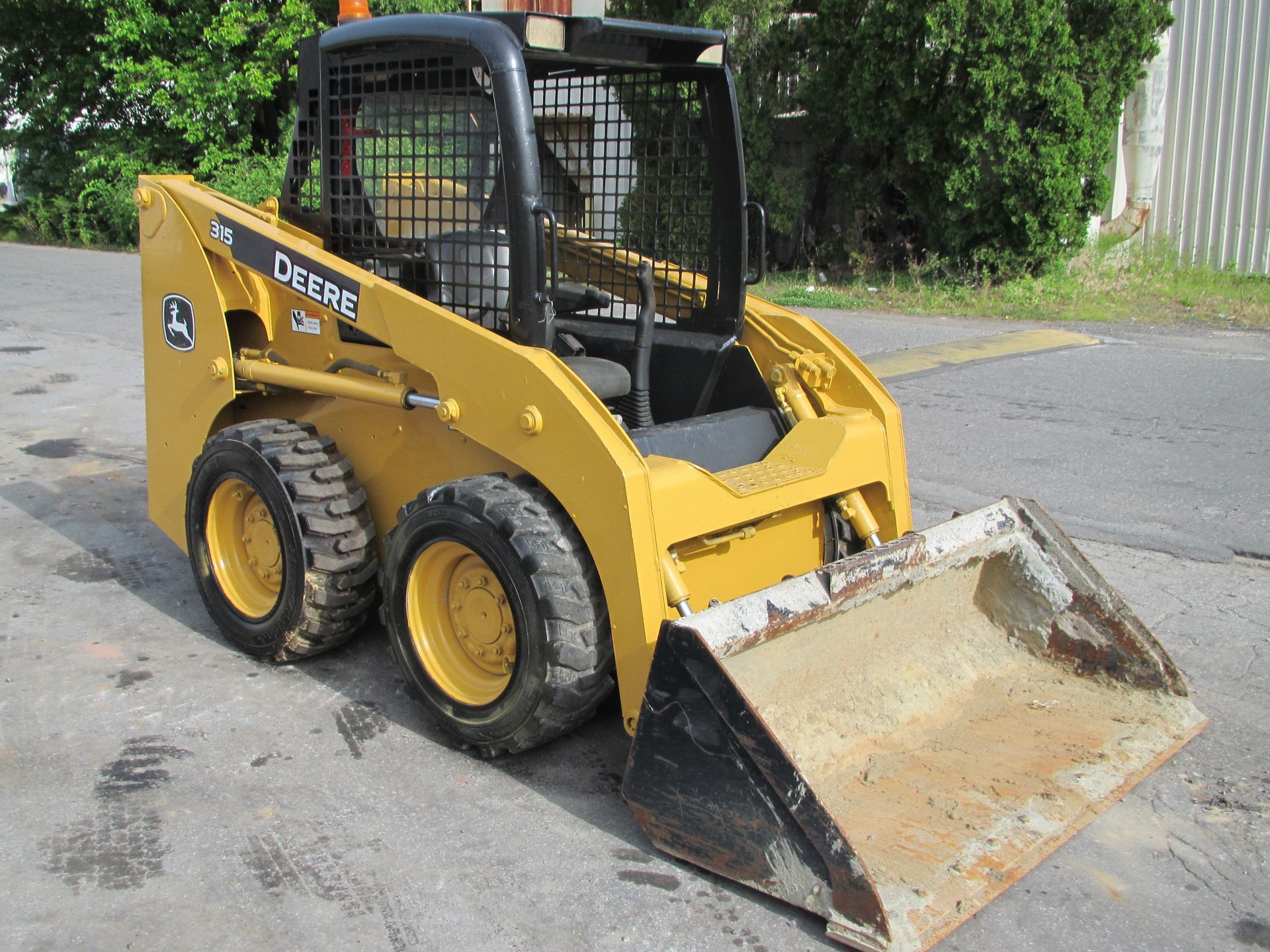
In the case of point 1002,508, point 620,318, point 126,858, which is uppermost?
point 620,318

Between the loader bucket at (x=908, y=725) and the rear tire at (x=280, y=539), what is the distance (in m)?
1.47

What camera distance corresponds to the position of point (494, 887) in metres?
3.00

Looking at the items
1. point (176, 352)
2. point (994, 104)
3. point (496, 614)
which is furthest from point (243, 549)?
point (994, 104)

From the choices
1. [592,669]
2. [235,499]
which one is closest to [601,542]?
[592,669]

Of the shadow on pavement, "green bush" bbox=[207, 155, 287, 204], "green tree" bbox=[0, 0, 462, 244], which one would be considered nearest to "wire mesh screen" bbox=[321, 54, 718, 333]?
the shadow on pavement

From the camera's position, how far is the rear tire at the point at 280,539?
13.3 feet

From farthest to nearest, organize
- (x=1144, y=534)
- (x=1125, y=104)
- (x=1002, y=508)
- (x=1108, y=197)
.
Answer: (x=1125, y=104) < (x=1108, y=197) < (x=1144, y=534) < (x=1002, y=508)

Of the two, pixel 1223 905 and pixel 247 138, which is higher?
pixel 247 138

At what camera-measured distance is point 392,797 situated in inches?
136

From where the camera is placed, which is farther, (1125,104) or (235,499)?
(1125,104)

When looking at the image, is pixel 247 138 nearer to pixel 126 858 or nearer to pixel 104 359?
pixel 104 359

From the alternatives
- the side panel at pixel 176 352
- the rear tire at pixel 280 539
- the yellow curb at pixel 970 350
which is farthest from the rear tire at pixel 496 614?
the yellow curb at pixel 970 350

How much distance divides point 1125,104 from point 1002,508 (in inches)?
462

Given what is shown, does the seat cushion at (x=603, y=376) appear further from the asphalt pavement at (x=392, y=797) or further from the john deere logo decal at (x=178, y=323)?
the john deere logo decal at (x=178, y=323)
